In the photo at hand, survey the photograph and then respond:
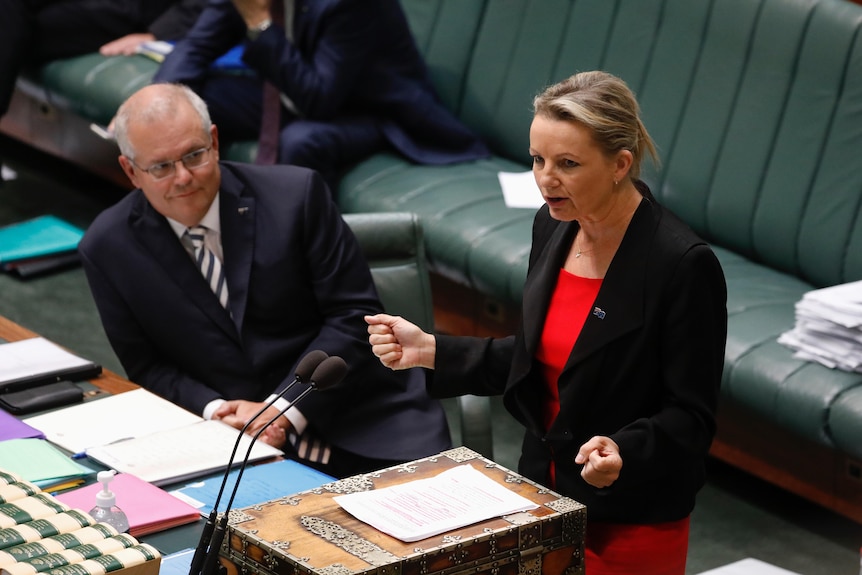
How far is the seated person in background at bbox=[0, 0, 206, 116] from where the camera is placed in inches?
243

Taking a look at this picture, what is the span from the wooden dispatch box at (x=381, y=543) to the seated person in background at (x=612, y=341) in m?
0.13

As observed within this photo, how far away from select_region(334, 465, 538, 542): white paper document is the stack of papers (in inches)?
66.3

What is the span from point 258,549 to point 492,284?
2510 millimetres

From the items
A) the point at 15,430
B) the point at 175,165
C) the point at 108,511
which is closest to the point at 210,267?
the point at 175,165

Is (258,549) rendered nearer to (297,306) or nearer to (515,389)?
(515,389)

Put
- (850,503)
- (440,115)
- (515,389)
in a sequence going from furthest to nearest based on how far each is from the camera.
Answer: (440,115) < (850,503) < (515,389)

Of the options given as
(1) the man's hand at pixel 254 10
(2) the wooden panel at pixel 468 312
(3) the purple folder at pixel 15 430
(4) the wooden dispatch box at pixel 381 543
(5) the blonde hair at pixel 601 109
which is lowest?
(2) the wooden panel at pixel 468 312

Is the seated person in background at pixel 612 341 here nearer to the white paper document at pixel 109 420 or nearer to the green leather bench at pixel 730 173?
the white paper document at pixel 109 420

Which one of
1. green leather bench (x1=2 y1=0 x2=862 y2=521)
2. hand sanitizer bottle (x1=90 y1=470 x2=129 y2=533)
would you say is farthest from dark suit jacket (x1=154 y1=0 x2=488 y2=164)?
hand sanitizer bottle (x1=90 y1=470 x2=129 y2=533)

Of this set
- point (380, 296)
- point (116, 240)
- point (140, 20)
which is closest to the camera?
point (116, 240)

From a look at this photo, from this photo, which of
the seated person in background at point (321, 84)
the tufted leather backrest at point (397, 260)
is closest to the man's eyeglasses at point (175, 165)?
the tufted leather backrest at point (397, 260)

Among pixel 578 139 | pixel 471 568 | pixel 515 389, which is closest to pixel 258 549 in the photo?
pixel 471 568

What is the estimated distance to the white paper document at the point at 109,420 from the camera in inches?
110

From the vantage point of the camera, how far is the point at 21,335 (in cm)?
340
